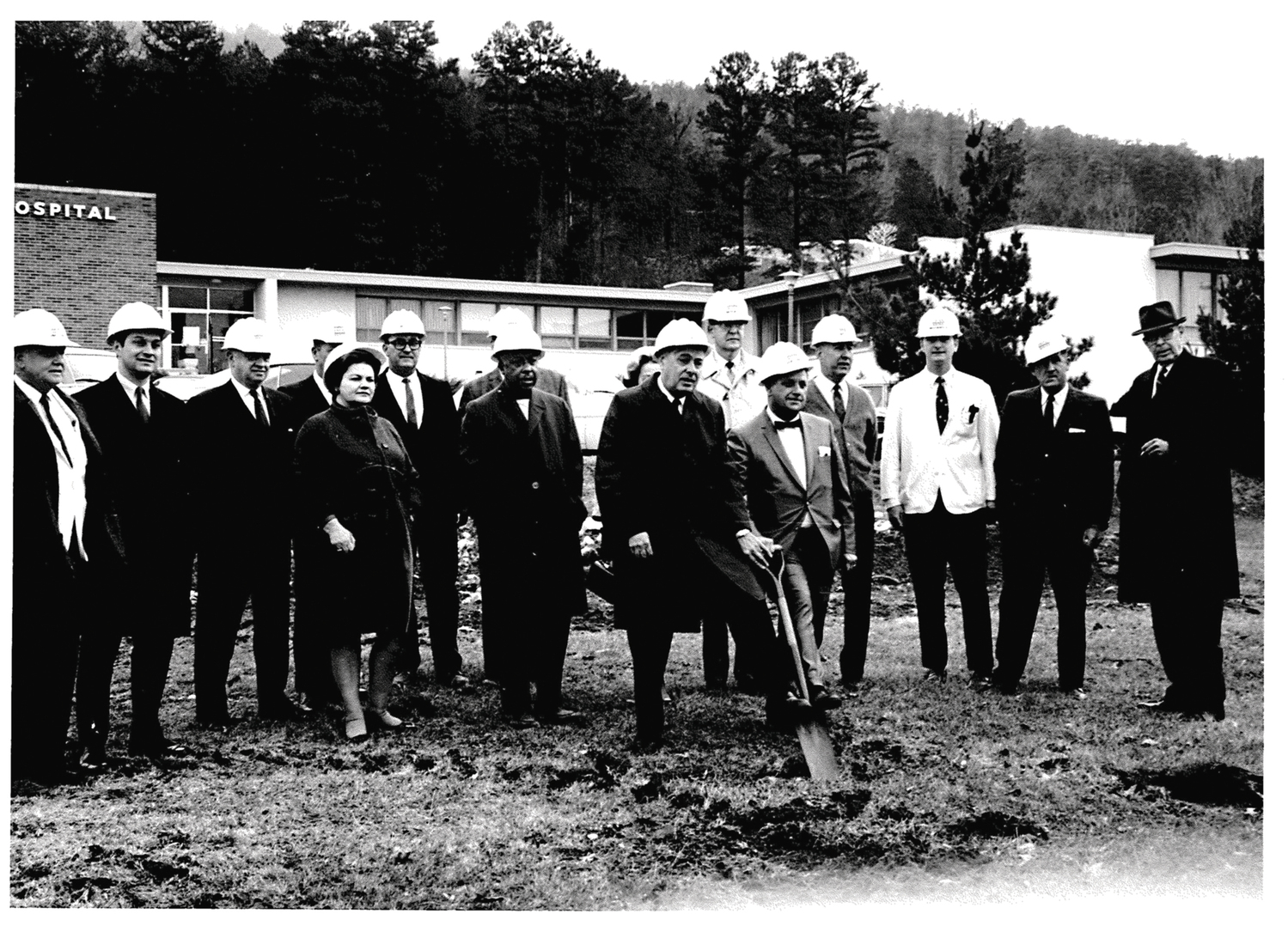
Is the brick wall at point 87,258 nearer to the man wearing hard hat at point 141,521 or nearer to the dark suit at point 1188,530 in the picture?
the man wearing hard hat at point 141,521

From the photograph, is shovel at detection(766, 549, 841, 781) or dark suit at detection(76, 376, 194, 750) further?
dark suit at detection(76, 376, 194, 750)

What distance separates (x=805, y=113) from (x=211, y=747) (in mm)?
27064

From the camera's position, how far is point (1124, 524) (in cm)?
697

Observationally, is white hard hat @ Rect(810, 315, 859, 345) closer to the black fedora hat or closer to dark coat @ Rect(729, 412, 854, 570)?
dark coat @ Rect(729, 412, 854, 570)


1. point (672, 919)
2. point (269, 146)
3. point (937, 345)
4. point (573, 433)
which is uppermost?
point (269, 146)

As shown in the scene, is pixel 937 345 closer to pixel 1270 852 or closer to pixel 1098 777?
pixel 1098 777

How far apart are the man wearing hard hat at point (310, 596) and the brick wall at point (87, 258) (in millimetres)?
12463

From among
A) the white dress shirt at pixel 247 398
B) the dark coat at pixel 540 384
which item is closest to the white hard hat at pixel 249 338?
the white dress shirt at pixel 247 398

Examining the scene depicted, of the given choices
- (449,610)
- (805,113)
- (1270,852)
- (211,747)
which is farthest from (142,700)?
(805,113)

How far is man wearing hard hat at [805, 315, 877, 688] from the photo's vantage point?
7535 millimetres

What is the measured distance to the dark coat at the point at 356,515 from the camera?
20.8 ft

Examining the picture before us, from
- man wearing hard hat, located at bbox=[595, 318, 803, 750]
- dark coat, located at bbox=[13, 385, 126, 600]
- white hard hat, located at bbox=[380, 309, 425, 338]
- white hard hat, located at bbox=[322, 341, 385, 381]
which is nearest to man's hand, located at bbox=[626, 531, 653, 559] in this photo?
man wearing hard hat, located at bbox=[595, 318, 803, 750]

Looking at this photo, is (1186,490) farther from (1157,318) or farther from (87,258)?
(87,258)

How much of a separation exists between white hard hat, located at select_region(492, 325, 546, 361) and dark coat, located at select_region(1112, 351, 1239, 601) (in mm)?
3228
